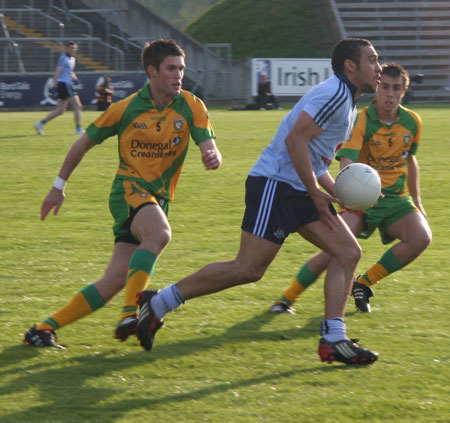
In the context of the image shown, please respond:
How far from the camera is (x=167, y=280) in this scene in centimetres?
691

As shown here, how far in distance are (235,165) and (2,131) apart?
24.8ft

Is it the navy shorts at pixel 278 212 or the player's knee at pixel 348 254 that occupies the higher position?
the navy shorts at pixel 278 212

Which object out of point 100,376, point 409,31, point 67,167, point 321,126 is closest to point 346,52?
point 321,126

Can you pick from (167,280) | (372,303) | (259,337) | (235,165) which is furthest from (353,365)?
(235,165)

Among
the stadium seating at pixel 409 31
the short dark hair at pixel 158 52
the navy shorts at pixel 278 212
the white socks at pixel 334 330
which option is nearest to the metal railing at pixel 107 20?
the stadium seating at pixel 409 31

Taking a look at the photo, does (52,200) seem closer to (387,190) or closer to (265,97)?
(387,190)

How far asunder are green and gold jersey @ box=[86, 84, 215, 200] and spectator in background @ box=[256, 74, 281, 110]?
2464 cm

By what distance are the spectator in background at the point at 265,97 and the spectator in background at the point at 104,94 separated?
494 centimetres

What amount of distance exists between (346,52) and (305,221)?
0.93m

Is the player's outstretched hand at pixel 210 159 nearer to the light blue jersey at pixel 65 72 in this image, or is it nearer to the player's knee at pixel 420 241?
the player's knee at pixel 420 241

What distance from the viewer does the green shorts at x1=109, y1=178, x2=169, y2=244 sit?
518 cm

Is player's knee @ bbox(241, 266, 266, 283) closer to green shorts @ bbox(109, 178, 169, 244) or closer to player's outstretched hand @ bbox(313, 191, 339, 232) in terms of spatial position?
player's outstretched hand @ bbox(313, 191, 339, 232)

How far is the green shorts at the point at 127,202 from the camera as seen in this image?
518 cm

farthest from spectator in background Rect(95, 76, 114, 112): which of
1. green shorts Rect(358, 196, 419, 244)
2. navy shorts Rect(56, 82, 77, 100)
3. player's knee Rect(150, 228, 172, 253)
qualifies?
player's knee Rect(150, 228, 172, 253)
